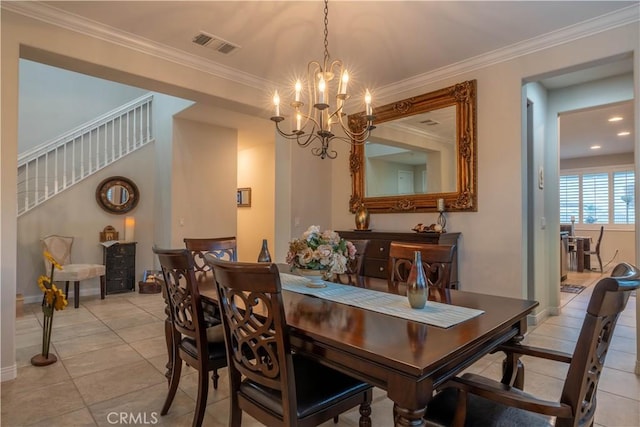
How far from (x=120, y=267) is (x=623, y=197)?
10.8m

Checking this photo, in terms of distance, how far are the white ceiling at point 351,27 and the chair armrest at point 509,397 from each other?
247 centimetres

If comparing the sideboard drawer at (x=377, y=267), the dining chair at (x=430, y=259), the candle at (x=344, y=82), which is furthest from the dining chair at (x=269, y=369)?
the sideboard drawer at (x=377, y=267)

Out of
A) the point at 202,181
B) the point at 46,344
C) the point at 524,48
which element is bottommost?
the point at 46,344

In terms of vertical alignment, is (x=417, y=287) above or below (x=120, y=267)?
above

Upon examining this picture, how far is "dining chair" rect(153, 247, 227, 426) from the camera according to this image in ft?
5.97

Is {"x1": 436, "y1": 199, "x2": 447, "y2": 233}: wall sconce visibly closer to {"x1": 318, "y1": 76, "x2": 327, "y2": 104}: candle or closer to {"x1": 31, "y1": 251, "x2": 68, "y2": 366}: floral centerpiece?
{"x1": 318, "y1": 76, "x2": 327, "y2": 104}: candle

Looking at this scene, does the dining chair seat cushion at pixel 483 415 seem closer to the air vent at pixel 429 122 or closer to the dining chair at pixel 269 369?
the dining chair at pixel 269 369

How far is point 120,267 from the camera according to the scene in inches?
209

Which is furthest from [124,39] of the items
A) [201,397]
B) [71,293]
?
[71,293]

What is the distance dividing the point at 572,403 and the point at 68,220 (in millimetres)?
6095

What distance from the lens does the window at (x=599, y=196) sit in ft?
27.2

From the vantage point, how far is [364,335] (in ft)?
4.19

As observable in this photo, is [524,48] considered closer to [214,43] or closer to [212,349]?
[214,43]

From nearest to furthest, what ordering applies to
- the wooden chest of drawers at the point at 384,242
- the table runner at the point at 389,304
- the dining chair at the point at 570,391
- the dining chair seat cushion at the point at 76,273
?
the dining chair at the point at 570,391 < the table runner at the point at 389,304 < the wooden chest of drawers at the point at 384,242 < the dining chair seat cushion at the point at 76,273
